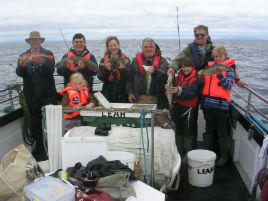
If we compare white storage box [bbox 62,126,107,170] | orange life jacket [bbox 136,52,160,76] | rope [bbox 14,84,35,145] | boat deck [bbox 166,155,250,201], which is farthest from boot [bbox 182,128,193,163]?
rope [bbox 14,84,35,145]

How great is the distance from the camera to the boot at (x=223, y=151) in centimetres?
486

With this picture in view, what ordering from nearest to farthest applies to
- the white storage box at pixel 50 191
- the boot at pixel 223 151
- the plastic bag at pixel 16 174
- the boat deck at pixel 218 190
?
1. the white storage box at pixel 50 191
2. the plastic bag at pixel 16 174
3. the boat deck at pixel 218 190
4. the boot at pixel 223 151

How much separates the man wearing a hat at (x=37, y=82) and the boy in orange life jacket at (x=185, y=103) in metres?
2.30

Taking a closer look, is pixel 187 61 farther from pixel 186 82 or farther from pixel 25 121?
pixel 25 121

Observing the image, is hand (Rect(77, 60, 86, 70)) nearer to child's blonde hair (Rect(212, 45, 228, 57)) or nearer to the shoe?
the shoe

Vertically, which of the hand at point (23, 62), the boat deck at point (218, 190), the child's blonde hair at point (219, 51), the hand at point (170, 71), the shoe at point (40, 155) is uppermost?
the child's blonde hair at point (219, 51)

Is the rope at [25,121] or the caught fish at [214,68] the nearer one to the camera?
the caught fish at [214,68]

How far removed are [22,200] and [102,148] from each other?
933 mm

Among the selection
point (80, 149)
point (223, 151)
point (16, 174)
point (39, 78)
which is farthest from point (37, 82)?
point (223, 151)

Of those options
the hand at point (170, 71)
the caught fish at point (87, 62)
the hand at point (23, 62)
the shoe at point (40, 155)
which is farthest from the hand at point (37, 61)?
the hand at point (170, 71)

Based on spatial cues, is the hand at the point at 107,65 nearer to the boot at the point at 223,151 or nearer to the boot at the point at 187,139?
the boot at the point at 187,139

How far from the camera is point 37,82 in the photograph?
17.5ft

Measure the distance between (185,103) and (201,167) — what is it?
1173mm

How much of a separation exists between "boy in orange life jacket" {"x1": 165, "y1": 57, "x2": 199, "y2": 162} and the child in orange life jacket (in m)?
0.20
